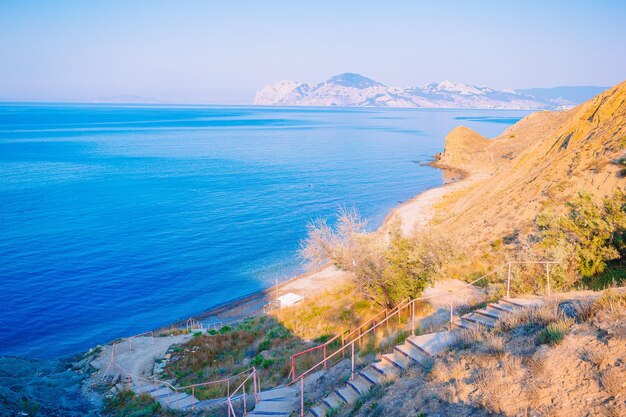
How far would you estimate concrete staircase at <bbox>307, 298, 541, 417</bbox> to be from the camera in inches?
417

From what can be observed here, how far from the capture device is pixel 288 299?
34.0m

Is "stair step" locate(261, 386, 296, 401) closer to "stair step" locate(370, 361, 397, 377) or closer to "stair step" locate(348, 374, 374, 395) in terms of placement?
"stair step" locate(348, 374, 374, 395)

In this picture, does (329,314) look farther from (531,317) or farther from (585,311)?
(585,311)

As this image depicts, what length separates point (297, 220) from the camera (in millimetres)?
56125

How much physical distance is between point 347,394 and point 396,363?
135cm

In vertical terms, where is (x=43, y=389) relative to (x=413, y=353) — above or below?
below

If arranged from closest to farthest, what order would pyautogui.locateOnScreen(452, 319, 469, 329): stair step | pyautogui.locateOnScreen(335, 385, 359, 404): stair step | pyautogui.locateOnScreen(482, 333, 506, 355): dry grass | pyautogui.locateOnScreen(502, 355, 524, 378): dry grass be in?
pyautogui.locateOnScreen(502, 355, 524, 378): dry grass, pyautogui.locateOnScreen(482, 333, 506, 355): dry grass, pyautogui.locateOnScreen(335, 385, 359, 404): stair step, pyautogui.locateOnScreen(452, 319, 469, 329): stair step

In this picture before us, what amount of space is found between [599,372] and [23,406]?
18.7 meters

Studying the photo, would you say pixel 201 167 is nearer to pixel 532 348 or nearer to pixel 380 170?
pixel 380 170

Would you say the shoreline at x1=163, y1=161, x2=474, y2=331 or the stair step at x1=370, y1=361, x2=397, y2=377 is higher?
the stair step at x1=370, y1=361, x2=397, y2=377

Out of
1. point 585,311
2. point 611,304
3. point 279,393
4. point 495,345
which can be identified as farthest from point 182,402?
point 611,304

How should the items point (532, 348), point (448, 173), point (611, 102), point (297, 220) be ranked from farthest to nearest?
point (448, 173)
point (297, 220)
point (611, 102)
point (532, 348)

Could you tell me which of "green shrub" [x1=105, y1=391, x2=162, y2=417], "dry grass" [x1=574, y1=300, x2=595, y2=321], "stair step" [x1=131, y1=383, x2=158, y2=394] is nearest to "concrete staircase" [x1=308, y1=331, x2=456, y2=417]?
"dry grass" [x1=574, y1=300, x2=595, y2=321]

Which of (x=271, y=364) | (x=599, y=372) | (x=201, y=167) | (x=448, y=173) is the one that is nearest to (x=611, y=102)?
(x=271, y=364)
